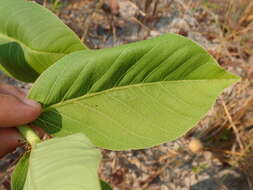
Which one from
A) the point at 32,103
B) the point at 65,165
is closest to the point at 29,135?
the point at 32,103

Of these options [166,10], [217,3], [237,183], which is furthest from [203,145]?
[217,3]

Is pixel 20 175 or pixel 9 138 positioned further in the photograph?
pixel 9 138

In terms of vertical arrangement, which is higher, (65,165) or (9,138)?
(65,165)

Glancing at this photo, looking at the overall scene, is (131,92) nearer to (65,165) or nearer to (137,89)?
(137,89)

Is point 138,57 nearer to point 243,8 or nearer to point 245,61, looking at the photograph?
point 245,61

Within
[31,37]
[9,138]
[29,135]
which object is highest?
[31,37]

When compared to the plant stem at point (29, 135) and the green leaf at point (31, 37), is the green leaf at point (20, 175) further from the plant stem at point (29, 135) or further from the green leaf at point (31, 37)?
the green leaf at point (31, 37)

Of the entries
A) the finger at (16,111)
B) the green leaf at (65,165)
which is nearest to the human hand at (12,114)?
the finger at (16,111)
